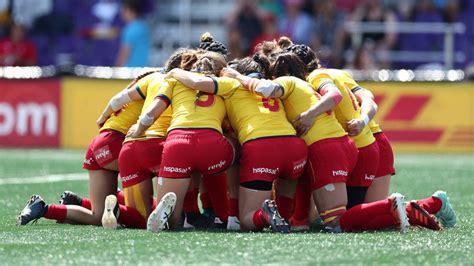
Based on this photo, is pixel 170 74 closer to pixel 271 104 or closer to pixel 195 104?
pixel 195 104

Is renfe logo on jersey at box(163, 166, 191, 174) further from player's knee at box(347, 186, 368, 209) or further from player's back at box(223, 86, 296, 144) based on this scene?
player's knee at box(347, 186, 368, 209)

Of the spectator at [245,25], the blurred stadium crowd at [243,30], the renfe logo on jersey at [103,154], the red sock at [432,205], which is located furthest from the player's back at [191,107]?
the spectator at [245,25]

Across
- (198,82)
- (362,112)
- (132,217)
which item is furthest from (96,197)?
(362,112)

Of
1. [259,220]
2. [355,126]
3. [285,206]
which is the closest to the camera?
[259,220]

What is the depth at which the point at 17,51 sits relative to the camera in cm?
2012

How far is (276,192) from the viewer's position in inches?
330

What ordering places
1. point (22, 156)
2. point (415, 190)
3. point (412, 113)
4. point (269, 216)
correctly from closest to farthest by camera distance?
point (269, 216) → point (415, 190) → point (22, 156) → point (412, 113)

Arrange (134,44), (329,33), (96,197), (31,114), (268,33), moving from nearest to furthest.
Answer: (96,197), (31,114), (134,44), (268,33), (329,33)

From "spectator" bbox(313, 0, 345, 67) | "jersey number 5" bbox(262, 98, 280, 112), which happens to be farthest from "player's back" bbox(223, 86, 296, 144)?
"spectator" bbox(313, 0, 345, 67)

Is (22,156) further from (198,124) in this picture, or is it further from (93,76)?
(198,124)

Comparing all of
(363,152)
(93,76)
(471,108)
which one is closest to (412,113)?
(471,108)

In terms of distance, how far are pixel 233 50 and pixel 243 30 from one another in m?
0.55

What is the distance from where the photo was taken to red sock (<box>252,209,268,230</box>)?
7590 millimetres

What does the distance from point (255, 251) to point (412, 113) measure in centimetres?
1125
